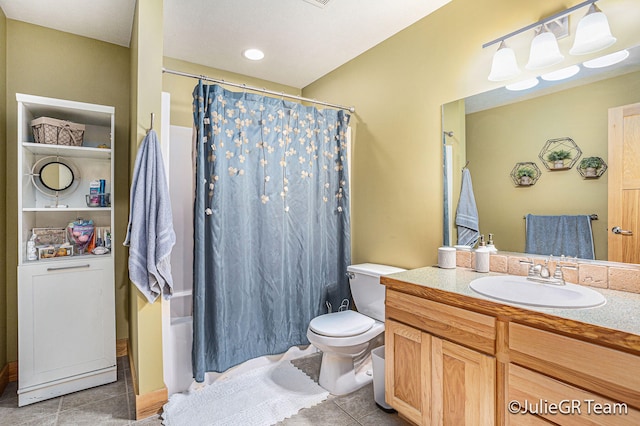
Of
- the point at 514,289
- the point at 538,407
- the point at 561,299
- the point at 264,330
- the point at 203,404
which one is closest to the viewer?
the point at 538,407

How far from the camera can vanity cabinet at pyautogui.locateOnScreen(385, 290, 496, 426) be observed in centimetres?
132

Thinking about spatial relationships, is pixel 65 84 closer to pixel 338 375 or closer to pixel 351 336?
pixel 351 336

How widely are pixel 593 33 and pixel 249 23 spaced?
6.42 feet

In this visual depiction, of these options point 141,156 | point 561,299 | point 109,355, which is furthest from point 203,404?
point 561,299

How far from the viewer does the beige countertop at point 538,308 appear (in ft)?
3.30

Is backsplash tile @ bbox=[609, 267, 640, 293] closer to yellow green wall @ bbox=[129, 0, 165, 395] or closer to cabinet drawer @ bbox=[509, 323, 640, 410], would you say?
cabinet drawer @ bbox=[509, 323, 640, 410]

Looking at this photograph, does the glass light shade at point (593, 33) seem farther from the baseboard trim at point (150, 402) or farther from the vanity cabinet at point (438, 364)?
the baseboard trim at point (150, 402)

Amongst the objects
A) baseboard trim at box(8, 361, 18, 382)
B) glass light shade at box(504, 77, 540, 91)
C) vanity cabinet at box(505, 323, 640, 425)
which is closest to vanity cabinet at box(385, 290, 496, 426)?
vanity cabinet at box(505, 323, 640, 425)

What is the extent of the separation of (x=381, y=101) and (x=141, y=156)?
1.75 metres

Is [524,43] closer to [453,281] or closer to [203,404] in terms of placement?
[453,281]

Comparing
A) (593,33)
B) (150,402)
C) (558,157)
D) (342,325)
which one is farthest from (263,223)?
(593,33)

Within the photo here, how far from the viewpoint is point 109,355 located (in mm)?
2205

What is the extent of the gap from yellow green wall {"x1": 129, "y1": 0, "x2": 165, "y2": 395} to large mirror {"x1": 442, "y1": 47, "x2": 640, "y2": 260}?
1.79 m

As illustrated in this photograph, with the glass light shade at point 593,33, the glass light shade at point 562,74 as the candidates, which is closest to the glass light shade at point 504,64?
the glass light shade at point 562,74
